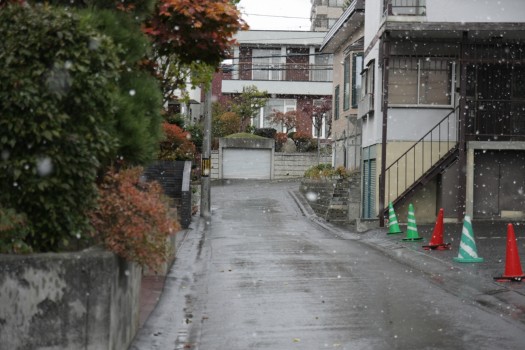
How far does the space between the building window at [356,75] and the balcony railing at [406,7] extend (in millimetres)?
6855

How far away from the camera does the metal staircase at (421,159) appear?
22.3 metres

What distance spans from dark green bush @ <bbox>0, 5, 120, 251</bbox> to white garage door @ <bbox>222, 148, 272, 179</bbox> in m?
36.8

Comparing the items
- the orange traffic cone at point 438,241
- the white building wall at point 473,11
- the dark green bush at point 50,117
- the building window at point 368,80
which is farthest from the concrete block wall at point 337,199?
the dark green bush at point 50,117

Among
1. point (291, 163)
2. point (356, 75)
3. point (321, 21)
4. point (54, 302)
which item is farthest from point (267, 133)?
point (54, 302)

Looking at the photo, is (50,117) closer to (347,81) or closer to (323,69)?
(347,81)

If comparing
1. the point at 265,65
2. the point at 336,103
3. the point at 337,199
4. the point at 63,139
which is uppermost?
the point at 265,65

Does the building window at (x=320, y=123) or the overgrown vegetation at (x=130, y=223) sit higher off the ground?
the building window at (x=320, y=123)

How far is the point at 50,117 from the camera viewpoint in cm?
589

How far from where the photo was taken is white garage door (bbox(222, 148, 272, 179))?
4312cm

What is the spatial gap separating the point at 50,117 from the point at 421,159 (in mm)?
18210

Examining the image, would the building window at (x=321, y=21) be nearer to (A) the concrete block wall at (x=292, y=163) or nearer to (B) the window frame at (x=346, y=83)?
(A) the concrete block wall at (x=292, y=163)

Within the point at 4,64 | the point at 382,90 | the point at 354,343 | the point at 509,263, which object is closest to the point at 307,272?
the point at 509,263

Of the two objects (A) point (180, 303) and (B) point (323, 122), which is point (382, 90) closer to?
Result: (A) point (180, 303)

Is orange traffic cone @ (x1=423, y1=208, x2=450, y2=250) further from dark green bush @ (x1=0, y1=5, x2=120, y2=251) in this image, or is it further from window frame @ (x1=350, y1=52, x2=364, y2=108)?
window frame @ (x1=350, y1=52, x2=364, y2=108)
